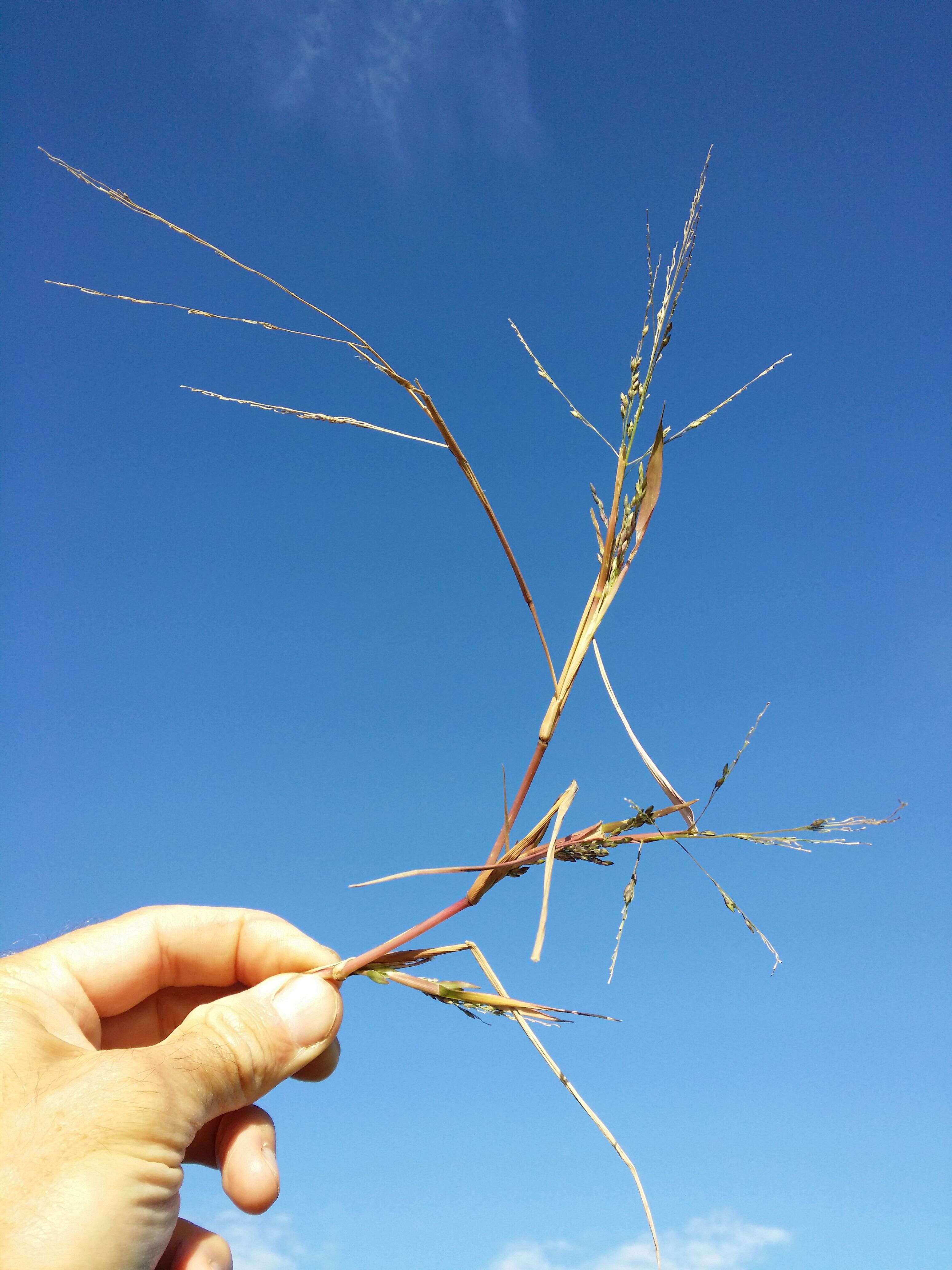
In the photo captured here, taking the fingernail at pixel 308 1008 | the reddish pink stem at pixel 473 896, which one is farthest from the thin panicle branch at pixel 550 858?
the fingernail at pixel 308 1008

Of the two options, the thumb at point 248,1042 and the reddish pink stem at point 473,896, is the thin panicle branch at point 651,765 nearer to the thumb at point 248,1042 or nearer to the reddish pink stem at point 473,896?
the reddish pink stem at point 473,896

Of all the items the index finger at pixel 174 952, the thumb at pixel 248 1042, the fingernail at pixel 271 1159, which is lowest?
the fingernail at pixel 271 1159

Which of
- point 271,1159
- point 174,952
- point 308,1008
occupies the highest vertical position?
point 174,952

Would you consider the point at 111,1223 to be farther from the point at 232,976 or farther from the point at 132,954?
the point at 232,976

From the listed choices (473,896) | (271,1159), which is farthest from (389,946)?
(271,1159)

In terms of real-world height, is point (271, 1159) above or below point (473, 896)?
below

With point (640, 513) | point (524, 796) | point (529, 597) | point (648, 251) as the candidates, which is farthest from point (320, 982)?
point (648, 251)

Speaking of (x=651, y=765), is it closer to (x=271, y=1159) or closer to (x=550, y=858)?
(x=550, y=858)

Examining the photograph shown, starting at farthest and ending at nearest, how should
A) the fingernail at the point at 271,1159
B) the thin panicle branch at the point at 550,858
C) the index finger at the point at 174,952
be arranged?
the index finger at the point at 174,952 → the fingernail at the point at 271,1159 → the thin panicle branch at the point at 550,858
